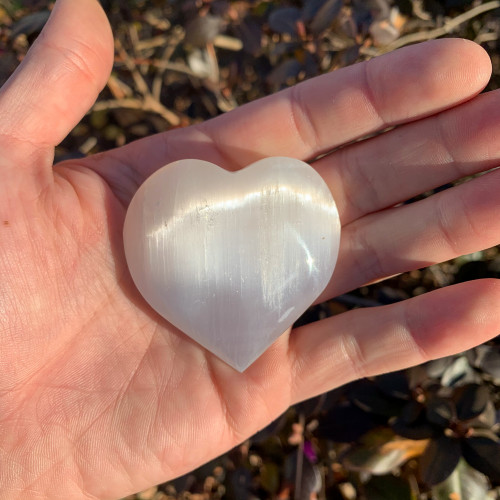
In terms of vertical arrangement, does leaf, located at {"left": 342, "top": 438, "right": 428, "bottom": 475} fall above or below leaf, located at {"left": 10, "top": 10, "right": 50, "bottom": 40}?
below

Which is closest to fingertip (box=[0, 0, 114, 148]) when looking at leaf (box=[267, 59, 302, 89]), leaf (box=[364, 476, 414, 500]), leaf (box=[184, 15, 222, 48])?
leaf (box=[184, 15, 222, 48])

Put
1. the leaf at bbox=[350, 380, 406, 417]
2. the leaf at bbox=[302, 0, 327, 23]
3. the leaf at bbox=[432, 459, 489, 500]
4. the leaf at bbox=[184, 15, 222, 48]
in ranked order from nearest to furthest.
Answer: the leaf at bbox=[432, 459, 489, 500]
the leaf at bbox=[350, 380, 406, 417]
the leaf at bbox=[302, 0, 327, 23]
the leaf at bbox=[184, 15, 222, 48]

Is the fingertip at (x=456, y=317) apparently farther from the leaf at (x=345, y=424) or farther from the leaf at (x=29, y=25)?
the leaf at (x=29, y=25)

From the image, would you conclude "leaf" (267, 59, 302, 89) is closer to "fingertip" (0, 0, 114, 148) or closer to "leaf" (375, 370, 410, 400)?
"fingertip" (0, 0, 114, 148)

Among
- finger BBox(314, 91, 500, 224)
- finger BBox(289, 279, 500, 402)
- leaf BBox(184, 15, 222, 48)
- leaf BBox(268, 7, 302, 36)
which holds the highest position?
leaf BBox(184, 15, 222, 48)

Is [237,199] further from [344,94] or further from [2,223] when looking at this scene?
[2,223]

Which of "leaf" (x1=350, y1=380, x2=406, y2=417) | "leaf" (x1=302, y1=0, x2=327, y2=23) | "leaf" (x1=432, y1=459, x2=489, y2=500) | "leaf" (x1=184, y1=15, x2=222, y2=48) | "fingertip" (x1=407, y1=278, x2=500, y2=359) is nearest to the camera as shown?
"fingertip" (x1=407, y1=278, x2=500, y2=359)

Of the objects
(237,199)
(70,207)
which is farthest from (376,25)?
(70,207)

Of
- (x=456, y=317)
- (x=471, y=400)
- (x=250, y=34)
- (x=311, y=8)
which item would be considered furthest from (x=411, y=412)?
(x=250, y=34)

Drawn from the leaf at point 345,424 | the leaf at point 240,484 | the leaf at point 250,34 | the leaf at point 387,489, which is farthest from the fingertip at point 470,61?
the leaf at point 240,484
